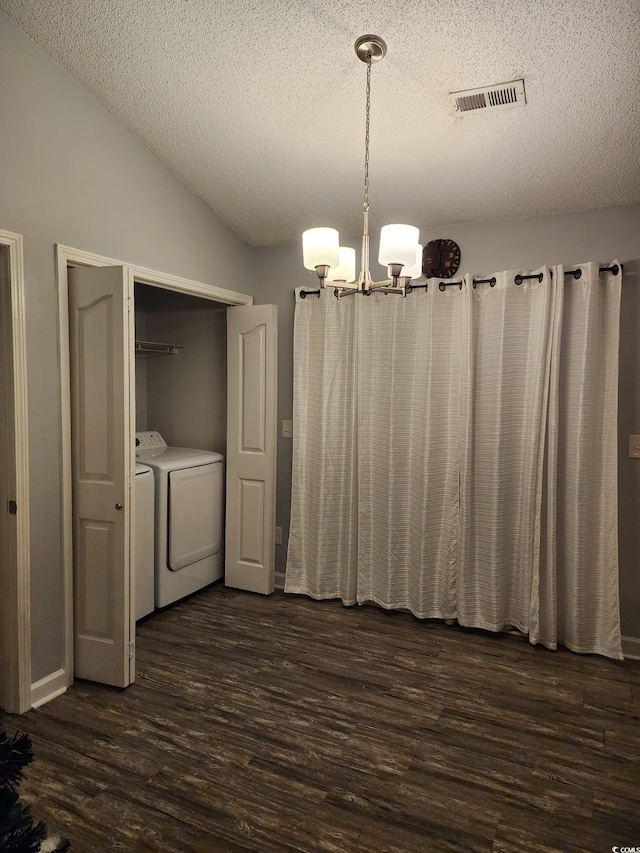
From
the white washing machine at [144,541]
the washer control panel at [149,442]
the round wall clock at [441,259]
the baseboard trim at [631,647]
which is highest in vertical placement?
the round wall clock at [441,259]

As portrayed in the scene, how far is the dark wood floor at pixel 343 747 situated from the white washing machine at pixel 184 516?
427 mm

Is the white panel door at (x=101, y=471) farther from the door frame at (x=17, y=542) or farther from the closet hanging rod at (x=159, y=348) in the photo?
the closet hanging rod at (x=159, y=348)

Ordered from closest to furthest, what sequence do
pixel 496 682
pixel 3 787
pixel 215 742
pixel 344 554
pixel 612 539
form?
pixel 3 787
pixel 215 742
pixel 496 682
pixel 612 539
pixel 344 554

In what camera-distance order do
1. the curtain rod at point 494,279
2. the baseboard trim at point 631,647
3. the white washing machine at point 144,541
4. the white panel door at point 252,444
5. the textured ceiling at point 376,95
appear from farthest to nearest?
the white panel door at point 252,444
the white washing machine at point 144,541
the baseboard trim at point 631,647
the curtain rod at point 494,279
the textured ceiling at point 376,95

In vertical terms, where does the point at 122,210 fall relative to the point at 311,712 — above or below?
above

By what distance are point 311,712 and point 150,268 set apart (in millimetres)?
2429

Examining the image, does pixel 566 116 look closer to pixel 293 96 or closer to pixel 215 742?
pixel 293 96

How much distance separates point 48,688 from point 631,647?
3.03 meters

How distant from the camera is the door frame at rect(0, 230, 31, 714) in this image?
237 centimetres

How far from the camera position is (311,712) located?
2541 mm

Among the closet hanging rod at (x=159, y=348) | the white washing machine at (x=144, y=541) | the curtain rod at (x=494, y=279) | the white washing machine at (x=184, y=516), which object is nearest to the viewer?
the curtain rod at (x=494, y=279)

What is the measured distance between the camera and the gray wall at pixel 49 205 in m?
2.35

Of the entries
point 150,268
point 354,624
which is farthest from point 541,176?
point 354,624

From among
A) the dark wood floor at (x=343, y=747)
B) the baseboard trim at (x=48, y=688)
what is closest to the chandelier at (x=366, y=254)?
→ the dark wood floor at (x=343, y=747)
